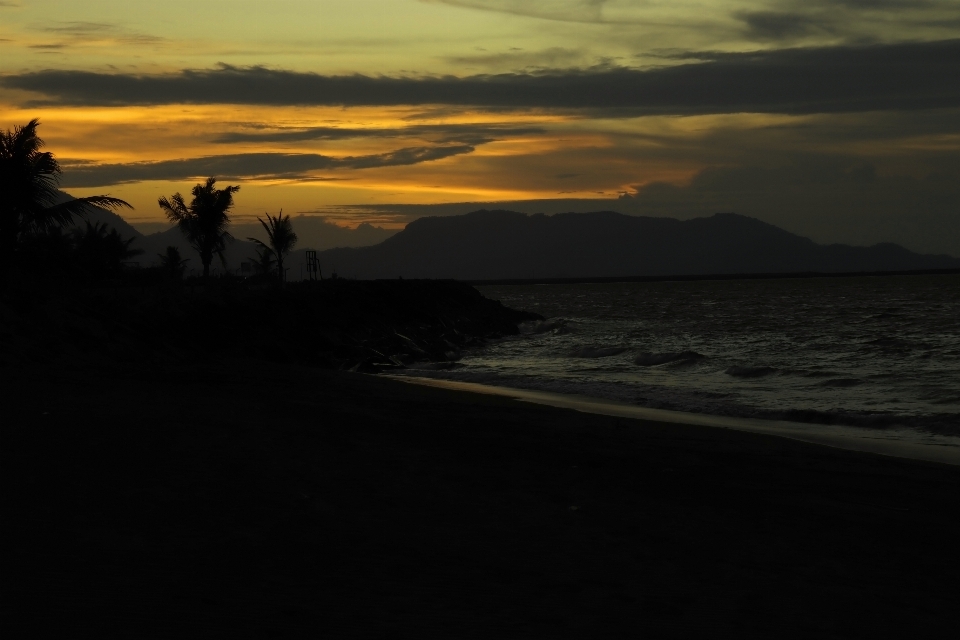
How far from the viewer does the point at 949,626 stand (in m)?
5.56

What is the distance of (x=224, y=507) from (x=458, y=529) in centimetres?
182

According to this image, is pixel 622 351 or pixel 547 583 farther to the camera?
pixel 622 351

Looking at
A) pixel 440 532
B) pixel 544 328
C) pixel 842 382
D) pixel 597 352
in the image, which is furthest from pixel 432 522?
pixel 544 328

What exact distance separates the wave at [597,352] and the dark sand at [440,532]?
802 inches

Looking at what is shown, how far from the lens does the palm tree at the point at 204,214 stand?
41.0m

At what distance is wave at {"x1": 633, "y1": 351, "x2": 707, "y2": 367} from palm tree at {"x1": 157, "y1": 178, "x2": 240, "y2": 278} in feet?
69.8

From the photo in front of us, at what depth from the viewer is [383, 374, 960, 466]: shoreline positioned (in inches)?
511

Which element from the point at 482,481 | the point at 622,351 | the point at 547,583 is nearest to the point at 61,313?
the point at 482,481

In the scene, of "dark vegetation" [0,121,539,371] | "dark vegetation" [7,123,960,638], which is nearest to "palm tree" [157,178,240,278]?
"dark vegetation" [0,121,539,371]

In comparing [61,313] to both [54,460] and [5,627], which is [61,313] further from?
[5,627]

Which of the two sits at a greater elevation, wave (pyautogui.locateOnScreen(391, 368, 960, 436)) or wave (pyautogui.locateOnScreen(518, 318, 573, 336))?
wave (pyautogui.locateOnScreen(391, 368, 960, 436))

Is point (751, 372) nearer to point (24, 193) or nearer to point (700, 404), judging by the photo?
point (700, 404)

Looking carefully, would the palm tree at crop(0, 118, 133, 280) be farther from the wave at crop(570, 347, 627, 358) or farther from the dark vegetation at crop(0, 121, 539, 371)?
the wave at crop(570, 347, 627, 358)

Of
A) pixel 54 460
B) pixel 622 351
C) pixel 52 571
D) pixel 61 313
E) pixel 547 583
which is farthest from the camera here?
pixel 622 351
